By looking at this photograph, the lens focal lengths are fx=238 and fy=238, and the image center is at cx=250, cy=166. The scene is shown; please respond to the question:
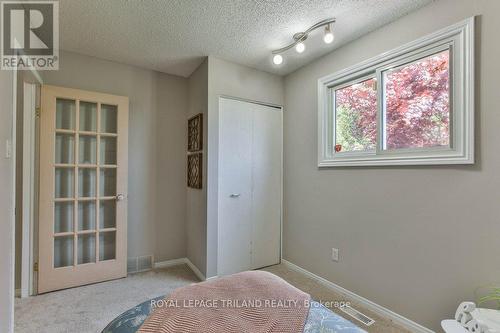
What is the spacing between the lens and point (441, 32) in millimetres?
1750

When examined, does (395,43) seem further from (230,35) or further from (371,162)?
(230,35)

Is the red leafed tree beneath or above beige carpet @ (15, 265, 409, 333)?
above

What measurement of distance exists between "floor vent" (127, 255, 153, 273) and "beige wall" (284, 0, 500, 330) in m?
1.87

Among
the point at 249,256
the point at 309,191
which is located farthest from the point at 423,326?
the point at 249,256

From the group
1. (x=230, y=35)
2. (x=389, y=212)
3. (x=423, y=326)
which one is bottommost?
(x=423, y=326)

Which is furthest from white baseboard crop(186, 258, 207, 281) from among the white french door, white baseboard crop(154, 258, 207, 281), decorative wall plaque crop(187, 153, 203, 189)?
decorative wall plaque crop(187, 153, 203, 189)

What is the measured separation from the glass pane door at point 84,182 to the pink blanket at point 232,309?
195 cm

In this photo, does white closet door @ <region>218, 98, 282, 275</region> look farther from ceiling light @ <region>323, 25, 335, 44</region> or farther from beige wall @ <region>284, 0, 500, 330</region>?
ceiling light @ <region>323, 25, 335, 44</region>

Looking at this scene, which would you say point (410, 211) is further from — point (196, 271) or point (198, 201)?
point (196, 271)

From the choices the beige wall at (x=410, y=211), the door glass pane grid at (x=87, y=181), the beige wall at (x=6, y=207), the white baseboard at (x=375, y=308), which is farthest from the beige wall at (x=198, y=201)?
the beige wall at (x=6, y=207)

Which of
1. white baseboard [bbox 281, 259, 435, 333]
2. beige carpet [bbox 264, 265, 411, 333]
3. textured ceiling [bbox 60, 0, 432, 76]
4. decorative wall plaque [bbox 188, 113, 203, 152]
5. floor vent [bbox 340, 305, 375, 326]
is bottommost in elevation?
beige carpet [bbox 264, 265, 411, 333]

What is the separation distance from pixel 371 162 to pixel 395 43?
3.42ft

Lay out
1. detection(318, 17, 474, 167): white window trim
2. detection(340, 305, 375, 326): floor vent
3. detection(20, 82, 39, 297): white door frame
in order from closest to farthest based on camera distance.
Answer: detection(318, 17, 474, 167): white window trim
detection(340, 305, 375, 326): floor vent
detection(20, 82, 39, 297): white door frame

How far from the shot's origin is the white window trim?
5.29 feet
